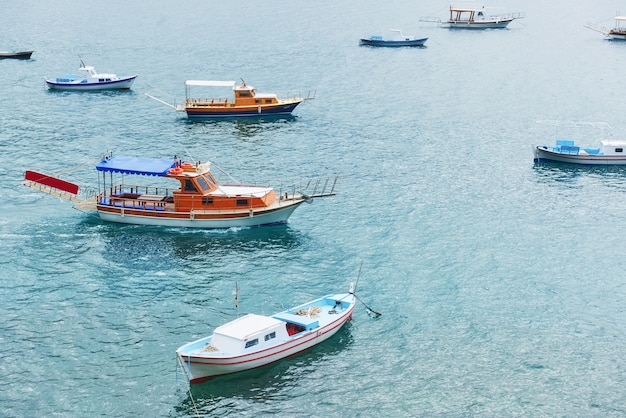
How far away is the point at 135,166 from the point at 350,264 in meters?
23.6

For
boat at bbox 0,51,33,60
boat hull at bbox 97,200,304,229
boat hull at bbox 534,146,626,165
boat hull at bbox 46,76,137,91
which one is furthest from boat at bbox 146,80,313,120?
boat at bbox 0,51,33,60

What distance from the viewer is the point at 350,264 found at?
73.0 meters

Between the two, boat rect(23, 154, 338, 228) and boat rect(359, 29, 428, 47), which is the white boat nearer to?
boat rect(23, 154, 338, 228)

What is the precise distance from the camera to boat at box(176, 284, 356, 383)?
5475 cm

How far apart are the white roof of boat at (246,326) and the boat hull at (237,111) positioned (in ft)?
221

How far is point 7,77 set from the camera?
479 ft

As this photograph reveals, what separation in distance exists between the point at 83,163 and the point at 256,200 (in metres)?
29.7

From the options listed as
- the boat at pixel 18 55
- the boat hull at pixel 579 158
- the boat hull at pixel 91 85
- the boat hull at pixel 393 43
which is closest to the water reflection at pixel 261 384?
the boat hull at pixel 579 158

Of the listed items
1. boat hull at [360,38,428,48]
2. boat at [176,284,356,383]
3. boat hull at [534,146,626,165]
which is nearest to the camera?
boat at [176,284,356,383]

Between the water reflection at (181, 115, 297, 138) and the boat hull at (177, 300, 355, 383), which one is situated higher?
the water reflection at (181, 115, 297, 138)

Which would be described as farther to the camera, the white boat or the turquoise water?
the white boat

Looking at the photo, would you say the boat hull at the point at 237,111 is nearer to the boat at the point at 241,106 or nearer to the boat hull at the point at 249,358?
the boat at the point at 241,106

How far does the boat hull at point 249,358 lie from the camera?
54312 mm

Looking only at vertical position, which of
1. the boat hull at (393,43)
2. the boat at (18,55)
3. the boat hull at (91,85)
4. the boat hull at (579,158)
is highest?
the boat hull at (393,43)
